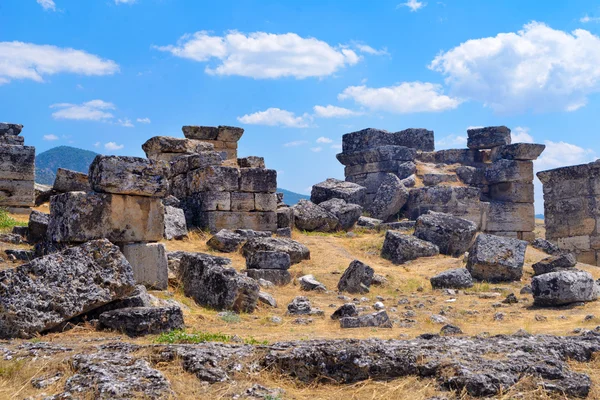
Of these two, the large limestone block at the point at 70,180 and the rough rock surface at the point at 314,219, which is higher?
the large limestone block at the point at 70,180

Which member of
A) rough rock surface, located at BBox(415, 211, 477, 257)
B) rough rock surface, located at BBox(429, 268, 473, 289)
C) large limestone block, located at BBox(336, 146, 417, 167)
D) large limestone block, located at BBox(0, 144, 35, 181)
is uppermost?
large limestone block, located at BBox(336, 146, 417, 167)

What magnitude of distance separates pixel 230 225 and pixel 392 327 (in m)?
7.59

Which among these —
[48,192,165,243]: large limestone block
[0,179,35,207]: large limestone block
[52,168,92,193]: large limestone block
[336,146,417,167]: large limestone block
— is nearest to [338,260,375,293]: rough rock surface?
[48,192,165,243]: large limestone block

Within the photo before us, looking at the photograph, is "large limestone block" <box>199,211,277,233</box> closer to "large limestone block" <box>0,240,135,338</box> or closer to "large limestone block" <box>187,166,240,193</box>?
"large limestone block" <box>187,166,240,193</box>

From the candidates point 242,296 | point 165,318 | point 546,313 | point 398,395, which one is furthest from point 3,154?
point 398,395

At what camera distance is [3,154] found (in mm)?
16219

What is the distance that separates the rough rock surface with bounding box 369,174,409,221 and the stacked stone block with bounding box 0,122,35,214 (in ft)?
31.3

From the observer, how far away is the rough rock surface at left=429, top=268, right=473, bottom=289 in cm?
1209

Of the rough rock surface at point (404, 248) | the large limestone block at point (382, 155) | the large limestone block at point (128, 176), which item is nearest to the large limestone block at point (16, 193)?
the large limestone block at point (128, 176)

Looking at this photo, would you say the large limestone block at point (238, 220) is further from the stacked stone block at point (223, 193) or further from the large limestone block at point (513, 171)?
the large limestone block at point (513, 171)

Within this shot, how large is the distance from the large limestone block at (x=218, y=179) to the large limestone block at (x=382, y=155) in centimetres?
798

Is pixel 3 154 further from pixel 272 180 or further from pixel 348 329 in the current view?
pixel 348 329

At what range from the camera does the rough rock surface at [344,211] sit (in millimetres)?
17703

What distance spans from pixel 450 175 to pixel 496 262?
9.18 m
